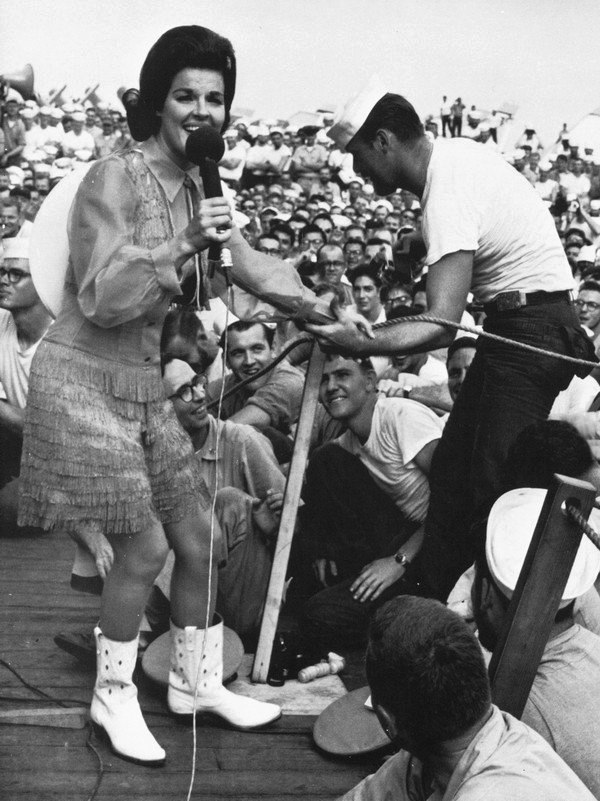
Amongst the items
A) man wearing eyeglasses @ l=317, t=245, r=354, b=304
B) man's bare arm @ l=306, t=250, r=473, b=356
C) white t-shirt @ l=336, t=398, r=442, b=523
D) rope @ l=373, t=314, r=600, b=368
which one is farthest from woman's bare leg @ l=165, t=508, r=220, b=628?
man wearing eyeglasses @ l=317, t=245, r=354, b=304

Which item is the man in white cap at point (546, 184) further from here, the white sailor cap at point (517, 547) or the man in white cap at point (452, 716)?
the man in white cap at point (452, 716)

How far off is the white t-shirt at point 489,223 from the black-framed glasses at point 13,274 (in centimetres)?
347

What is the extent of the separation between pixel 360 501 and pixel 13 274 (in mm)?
2843

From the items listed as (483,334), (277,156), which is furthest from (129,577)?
(277,156)

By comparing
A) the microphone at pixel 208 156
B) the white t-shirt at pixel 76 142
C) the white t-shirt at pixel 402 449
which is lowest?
the white t-shirt at pixel 76 142

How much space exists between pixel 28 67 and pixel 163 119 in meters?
20.4

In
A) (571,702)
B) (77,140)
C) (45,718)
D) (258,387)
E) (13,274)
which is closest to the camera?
(571,702)

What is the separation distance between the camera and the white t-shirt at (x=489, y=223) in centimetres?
313

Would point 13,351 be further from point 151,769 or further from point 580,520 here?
point 580,520

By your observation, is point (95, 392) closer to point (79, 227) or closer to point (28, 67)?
point (79, 227)

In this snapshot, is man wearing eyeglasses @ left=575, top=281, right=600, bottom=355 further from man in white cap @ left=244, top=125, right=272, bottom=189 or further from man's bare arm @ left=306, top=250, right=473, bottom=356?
man in white cap @ left=244, top=125, right=272, bottom=189

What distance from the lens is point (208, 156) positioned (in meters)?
2.63

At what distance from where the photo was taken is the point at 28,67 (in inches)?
848

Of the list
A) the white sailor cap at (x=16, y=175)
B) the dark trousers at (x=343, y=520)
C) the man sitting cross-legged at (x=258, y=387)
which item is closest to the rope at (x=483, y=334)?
the dark trousers at (x=343, y=520)
